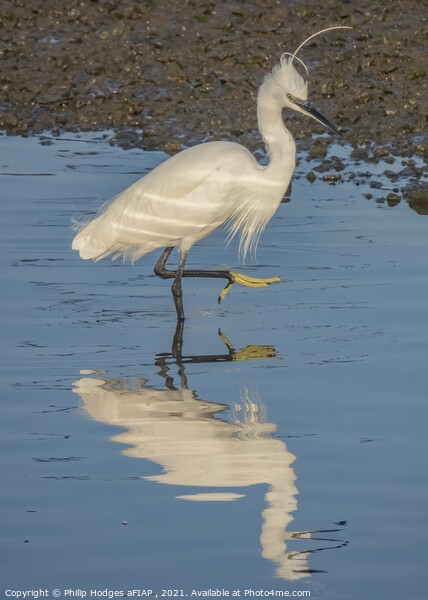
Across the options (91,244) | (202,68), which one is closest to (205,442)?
(91,244)

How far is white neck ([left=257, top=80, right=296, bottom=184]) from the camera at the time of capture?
753cm

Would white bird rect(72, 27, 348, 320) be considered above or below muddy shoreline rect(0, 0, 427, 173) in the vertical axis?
below

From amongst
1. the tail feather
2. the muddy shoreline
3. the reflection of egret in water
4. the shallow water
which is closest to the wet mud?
the muddy shoreline

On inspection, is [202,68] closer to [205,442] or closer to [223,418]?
[223,418]

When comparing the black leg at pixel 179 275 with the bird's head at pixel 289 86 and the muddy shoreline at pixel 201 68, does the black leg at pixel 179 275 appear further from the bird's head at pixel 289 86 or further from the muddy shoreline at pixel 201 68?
the muddy shoreline at pixel 201 68

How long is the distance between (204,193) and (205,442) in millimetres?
2528

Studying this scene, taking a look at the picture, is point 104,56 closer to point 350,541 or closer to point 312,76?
point 312,76

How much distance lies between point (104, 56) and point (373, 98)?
330cm

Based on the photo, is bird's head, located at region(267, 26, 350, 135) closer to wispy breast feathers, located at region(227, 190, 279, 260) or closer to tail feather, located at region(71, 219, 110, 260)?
wispy breast feathers, located at region(227, 190, 279, 260)

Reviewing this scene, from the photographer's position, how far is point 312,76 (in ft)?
43.5

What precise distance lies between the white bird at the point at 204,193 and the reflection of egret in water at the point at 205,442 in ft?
4.80

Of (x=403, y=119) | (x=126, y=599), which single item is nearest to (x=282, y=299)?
(x=126, y=599)

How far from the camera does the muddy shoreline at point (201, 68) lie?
1244 centimetres

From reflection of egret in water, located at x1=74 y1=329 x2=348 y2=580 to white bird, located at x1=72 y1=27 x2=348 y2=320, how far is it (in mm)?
1462
